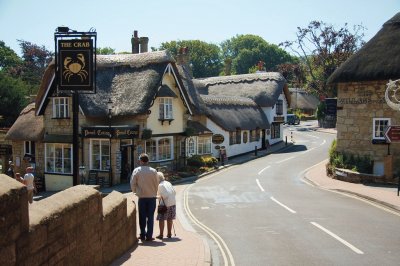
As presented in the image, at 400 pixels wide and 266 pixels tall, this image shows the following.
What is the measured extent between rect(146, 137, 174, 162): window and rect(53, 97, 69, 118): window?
5.86 metres

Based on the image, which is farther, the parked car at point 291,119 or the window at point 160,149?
the parked car at point 291,119

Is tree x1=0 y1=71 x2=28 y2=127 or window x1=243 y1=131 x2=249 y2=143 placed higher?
tree x1=0 y1=71 x2=28 y2=127

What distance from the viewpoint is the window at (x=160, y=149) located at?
32.9 metres

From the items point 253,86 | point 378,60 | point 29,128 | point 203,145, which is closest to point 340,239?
point 378,60

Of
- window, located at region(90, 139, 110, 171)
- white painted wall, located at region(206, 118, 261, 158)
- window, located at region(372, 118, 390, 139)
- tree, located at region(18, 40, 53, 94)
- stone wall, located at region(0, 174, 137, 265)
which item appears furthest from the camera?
tree, located at region(18, 40, 53, 94)

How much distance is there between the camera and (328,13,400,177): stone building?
2580cm

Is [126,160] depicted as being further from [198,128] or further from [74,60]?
[74,60]

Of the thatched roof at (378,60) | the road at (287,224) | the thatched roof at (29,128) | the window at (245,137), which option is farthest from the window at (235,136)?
the thatched roof at (29,128)

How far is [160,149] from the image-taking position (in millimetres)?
33875

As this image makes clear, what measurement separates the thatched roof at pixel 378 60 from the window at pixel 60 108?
678 inches

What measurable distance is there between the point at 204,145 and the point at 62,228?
33.3m

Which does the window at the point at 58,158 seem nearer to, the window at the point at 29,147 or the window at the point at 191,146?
the window at the point at 29,147

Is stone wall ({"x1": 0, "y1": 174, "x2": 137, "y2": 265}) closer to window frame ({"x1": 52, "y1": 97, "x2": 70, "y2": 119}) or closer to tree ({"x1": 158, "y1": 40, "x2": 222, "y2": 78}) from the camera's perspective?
window frame ({"x1": 52, "y1": 97, "x2": 70, "y2": 119})

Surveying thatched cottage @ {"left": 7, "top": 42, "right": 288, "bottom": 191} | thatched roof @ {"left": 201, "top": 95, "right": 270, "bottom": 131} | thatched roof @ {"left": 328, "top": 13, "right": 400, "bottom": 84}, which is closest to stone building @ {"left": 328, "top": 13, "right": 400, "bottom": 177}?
thatched roof @ {"left": 328, "top": 13, "right": 400, "bottom": 84}
